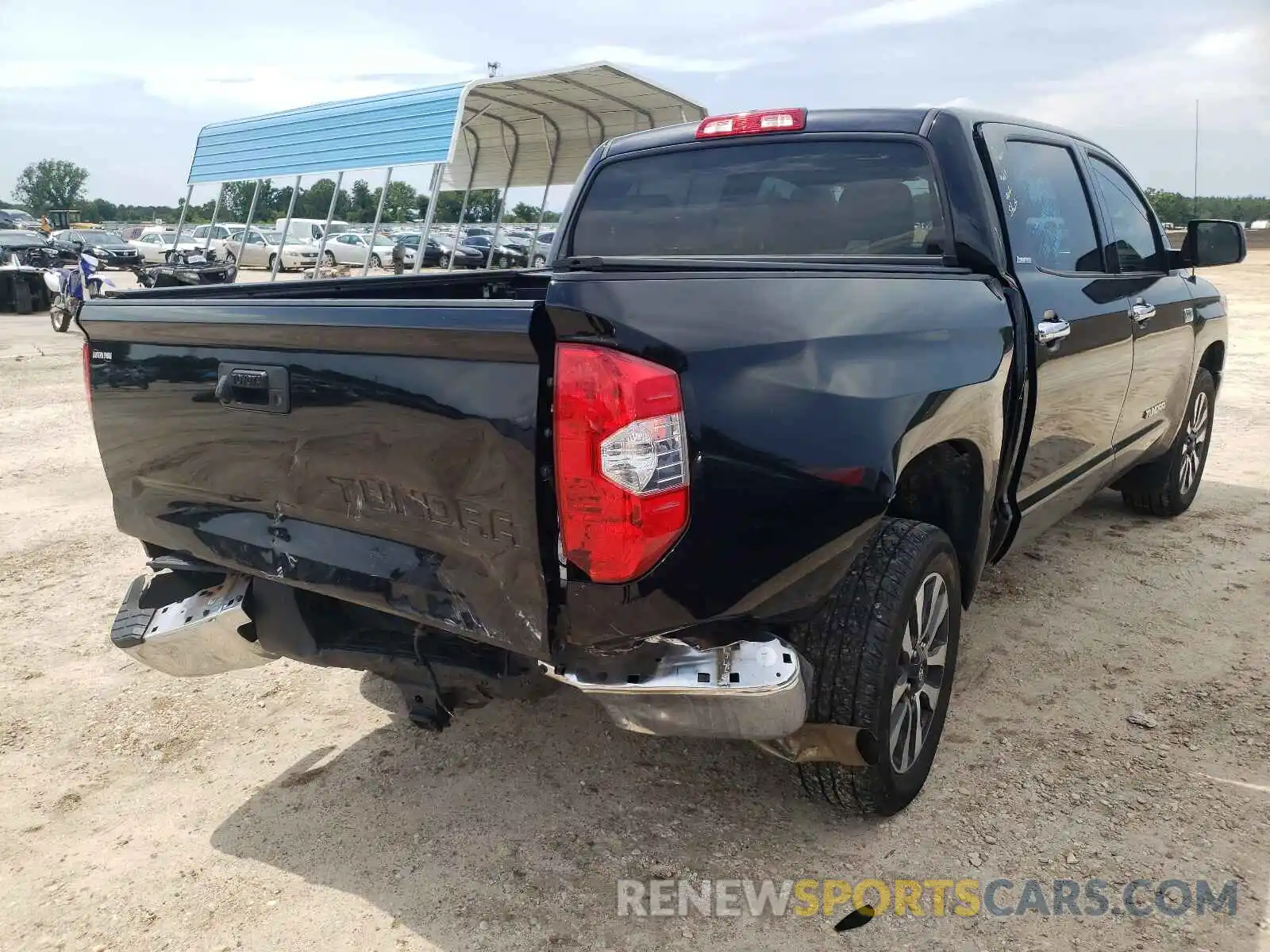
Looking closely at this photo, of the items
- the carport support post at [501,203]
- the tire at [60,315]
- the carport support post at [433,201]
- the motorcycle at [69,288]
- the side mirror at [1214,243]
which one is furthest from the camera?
the carport support post at [501,203]

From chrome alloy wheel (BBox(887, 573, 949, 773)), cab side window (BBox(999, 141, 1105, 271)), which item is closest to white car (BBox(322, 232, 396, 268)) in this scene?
cab side window (BBox(999, 141, 1105, 271))

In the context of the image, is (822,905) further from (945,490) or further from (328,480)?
(328,480)

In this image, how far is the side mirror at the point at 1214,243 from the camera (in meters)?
4.45

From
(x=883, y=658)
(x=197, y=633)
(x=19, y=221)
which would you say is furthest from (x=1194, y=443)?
(x=19, y=221)

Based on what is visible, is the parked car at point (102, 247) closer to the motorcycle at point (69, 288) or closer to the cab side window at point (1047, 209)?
the motorcycle at point (69, 288)

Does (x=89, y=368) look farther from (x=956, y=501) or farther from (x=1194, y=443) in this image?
(x=1194, y=443)

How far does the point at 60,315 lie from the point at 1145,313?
16974 mm

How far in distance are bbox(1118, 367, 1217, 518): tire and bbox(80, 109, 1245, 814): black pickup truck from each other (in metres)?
2.07

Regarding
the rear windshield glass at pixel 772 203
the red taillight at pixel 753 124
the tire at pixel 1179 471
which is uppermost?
the red taillight at pixel 753 124

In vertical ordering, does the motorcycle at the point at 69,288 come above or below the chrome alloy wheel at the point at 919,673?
above

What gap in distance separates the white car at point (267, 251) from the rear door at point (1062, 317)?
89.2ft

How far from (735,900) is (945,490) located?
1.29m

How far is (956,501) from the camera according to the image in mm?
2934

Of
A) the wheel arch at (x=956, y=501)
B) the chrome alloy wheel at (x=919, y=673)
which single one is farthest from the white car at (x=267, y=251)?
the chrome alloy wheel at (x=919, y=673)
